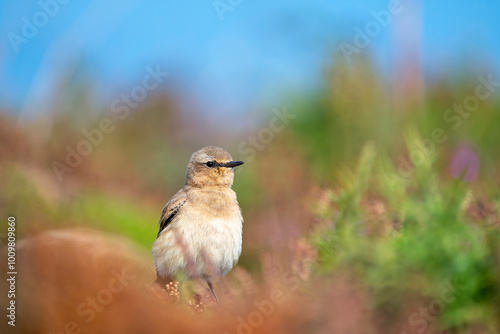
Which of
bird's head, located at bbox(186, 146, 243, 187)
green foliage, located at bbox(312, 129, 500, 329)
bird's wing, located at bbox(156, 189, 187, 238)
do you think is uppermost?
green foliage, located at bbox(312, 129, 500, 329)

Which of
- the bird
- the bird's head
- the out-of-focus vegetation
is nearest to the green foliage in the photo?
the out-of-focus vegetation

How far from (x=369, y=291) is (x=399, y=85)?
20.5ft

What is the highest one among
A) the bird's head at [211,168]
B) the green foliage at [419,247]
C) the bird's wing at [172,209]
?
the green foliage at [419,247]

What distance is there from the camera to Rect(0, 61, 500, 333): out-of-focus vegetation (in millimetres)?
2312

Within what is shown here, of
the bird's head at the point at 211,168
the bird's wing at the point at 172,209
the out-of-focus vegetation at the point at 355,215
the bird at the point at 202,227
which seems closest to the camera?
the out-of-focus vegetation at the point at 355,215

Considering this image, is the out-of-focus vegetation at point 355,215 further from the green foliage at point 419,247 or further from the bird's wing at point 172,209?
the bird's wing at point 172,209

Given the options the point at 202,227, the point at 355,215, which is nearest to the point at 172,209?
the point at 202,227

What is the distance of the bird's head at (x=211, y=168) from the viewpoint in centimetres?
550

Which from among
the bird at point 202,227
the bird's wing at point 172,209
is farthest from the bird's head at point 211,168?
the bird's wing at point 172,209

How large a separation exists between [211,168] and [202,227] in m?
0.69

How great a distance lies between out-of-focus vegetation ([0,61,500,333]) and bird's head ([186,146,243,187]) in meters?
0.39

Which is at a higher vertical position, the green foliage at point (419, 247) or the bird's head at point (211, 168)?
the green foliage at point (419, 247)

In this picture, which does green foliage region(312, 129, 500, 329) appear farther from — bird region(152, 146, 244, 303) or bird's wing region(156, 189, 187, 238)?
bird's wing region(156, 189, 187, 238)

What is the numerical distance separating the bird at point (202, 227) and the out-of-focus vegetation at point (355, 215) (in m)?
0.30
